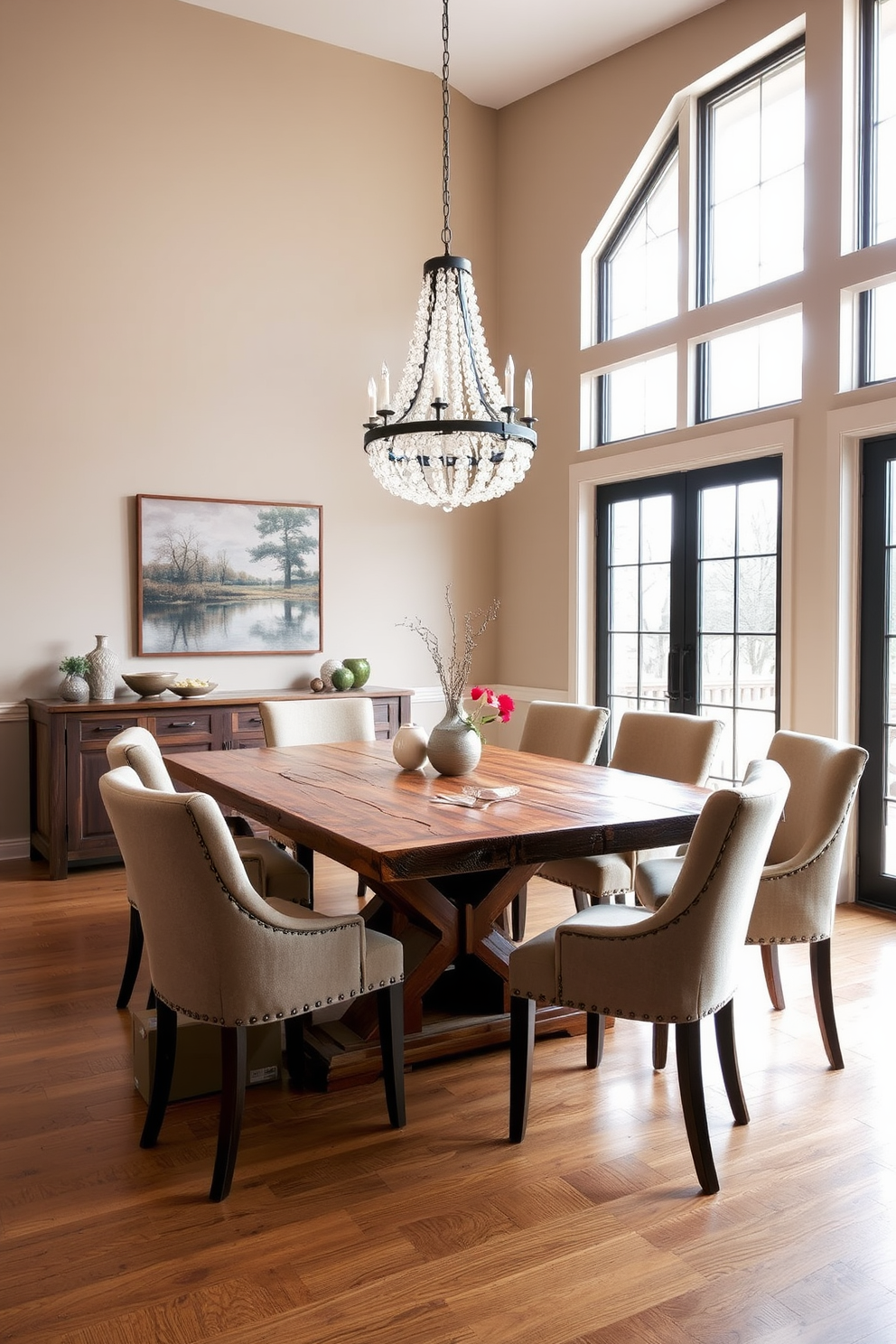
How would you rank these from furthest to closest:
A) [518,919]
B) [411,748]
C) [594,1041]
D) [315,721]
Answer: [315,721] < [518,919] < [411,748] < [594,1041]

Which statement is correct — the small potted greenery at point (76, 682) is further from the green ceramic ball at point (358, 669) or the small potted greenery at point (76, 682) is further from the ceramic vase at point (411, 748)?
the ceramic vase at point (411, 748)

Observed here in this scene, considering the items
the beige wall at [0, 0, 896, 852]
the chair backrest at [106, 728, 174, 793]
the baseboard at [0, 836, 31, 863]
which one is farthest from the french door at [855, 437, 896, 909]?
the baseboard at [0, 836, 31, 863]

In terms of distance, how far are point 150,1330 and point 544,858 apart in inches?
49.2

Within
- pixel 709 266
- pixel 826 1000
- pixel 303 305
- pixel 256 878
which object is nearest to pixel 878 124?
pixel 709 266

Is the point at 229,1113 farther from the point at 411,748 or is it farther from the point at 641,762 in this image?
the point at 641,762

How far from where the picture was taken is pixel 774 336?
16.6 feet

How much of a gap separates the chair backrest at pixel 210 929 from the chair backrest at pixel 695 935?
58 centimetres

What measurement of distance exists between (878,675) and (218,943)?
335cm

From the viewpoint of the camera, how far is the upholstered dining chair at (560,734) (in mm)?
4090

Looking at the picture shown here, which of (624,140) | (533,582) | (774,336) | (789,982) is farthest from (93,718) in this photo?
(624,140)

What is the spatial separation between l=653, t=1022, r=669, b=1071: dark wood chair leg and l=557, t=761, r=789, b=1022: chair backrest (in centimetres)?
60

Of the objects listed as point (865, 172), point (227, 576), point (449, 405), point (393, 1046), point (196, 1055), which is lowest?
point (196, 1055)

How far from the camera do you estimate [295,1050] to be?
2967 millimetres

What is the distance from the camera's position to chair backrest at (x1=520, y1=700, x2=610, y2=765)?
4207mm
